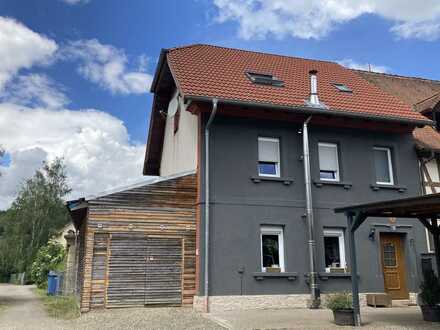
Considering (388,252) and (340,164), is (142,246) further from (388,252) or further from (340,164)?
Result: (388,252)

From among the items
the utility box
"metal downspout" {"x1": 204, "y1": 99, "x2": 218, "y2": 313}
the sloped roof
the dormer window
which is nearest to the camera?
"metal downspout" {"x1": 204, "y1": 99, "x2": 218, "y2": 313}

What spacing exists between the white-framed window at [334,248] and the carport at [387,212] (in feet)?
8.82

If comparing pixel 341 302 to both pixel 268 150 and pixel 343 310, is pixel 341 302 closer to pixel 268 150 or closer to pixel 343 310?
pixel 343 310

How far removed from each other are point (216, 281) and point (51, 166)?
34.1 m

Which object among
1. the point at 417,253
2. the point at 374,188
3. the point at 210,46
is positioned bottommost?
the point at 417,253

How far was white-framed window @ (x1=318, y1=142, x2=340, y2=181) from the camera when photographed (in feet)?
45.6

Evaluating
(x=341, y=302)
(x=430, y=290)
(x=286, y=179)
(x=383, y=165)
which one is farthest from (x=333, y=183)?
(x=341, y=302)

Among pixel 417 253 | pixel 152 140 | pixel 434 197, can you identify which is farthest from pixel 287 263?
pixel 152 140

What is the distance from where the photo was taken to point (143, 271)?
38.8 feet

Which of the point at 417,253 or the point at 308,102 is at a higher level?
the point at 308,102

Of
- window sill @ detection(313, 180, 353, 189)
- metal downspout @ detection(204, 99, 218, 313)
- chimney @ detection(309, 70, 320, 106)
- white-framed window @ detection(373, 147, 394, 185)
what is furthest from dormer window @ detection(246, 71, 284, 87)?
white-framed window @ detection(373, 147, 394, 185)

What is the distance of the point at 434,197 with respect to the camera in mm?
7887

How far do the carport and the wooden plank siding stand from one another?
4.34 meters

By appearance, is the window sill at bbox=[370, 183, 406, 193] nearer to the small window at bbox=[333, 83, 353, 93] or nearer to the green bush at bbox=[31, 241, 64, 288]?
the small window at bbox=[333, 83, 353, 93]
